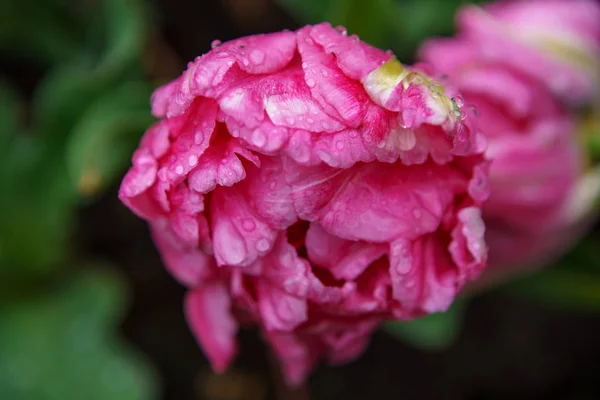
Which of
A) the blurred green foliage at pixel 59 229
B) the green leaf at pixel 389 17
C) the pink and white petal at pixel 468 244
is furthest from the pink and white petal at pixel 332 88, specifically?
the blurred green foliage at pixel 59 229

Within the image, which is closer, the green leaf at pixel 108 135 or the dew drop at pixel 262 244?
the dew drop at pixel 262 244

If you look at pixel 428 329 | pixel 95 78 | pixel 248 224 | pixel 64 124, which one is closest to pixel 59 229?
pixel 64 124

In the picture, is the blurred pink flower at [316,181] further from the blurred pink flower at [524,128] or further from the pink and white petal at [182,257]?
the blurred pink flower at [524,128]

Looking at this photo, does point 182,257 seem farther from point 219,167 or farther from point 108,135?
point 108,135

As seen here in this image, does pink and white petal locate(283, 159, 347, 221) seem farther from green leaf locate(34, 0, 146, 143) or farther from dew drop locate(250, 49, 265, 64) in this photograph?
green leaf locate(34, 0, 146, 143)

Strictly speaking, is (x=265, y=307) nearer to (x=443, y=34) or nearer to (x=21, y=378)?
(x=21, y=378)
